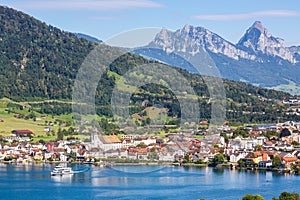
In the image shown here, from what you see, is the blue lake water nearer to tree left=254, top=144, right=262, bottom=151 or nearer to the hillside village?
the hillside village

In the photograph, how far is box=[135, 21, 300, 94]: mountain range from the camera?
9406 centimetres

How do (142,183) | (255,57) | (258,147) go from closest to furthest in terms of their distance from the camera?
1. (142,183)
2. (258,147)
3. (255,57)

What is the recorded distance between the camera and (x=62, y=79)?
4275cm

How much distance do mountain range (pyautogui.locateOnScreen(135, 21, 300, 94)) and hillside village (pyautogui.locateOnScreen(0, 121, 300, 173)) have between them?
146 feet

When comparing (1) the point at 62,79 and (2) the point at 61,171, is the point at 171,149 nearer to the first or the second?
(2) the point at 61,171

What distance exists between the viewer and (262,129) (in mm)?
35094

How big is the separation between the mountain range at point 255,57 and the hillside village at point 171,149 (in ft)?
146

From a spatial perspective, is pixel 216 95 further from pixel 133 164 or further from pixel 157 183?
pixel 157 183

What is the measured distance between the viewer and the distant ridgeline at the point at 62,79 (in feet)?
123

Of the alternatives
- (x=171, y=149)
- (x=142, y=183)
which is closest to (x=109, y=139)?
(x=171, y=149)

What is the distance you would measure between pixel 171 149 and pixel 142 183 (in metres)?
7.59

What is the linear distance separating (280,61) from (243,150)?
89352 mm

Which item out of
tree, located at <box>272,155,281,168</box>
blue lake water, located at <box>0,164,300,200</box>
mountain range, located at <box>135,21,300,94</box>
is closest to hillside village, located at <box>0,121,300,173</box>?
tree, located at <box>272,155,281,168</box>

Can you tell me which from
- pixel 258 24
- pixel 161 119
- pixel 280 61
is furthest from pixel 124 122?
pixel 258 24
